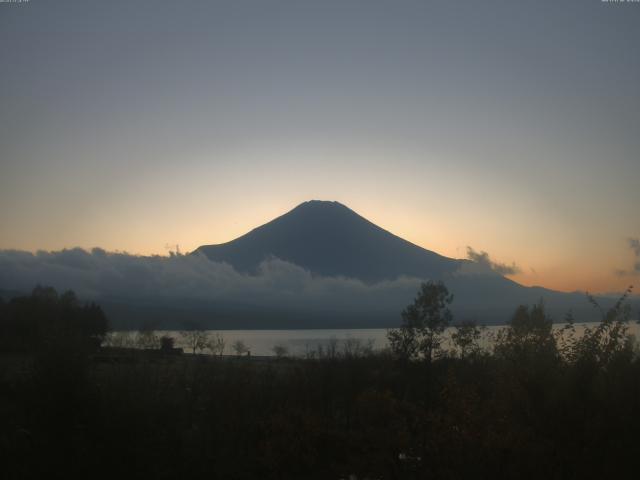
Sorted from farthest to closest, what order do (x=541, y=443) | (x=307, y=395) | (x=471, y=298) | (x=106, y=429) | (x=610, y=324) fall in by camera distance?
(x=471, y=298), (x=307, y=395), (x=106, y=429), (x=610, y=324), (x=541, y=443)

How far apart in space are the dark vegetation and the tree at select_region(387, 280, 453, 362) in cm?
1063

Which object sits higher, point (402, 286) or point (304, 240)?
point (304, 240)

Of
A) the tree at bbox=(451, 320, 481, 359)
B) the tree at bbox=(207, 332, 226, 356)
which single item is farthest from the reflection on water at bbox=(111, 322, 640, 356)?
the tree at bbox=(207, 332, 226, 356)

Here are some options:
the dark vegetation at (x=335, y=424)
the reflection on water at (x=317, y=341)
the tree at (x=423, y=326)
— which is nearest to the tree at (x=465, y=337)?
the reflection on water at (x=317, y=341)

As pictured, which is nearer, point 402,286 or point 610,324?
point 610,324

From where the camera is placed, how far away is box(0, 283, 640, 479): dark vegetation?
7.26 m

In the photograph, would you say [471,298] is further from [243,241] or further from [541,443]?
[541,443]

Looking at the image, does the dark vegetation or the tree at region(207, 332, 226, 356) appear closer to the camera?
the dark vegetation

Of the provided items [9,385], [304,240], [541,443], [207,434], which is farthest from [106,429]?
[304,240]

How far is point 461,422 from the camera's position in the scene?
24.8ft

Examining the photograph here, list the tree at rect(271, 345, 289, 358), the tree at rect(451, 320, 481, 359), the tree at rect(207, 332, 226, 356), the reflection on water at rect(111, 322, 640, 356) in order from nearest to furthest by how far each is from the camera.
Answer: the reflection on water at rect(111, 322, 640, 356), the tree at rect(451, 320, 481, 359), the tree at rect(207, 332, 226, 356), the tree at rect(271, 345, 289, 358)

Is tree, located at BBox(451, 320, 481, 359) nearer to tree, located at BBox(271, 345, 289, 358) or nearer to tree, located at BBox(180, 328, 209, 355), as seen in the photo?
tree, located at BBox(271, 345, 289, 358)

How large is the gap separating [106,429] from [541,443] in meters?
6.41

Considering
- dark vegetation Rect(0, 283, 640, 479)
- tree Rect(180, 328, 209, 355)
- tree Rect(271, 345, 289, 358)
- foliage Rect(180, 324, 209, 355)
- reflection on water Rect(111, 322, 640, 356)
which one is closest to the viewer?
dark vegetation Rect(0, 283, 640, 479)
